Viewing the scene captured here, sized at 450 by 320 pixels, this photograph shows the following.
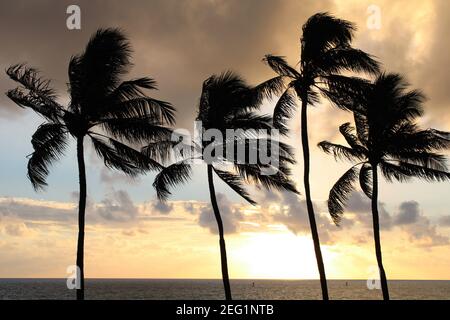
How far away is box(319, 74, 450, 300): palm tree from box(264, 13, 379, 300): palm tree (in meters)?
3.46

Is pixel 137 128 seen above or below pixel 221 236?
above

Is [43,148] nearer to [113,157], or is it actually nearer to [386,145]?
[113,157]

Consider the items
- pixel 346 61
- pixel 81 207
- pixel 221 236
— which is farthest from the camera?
pixel 221 236

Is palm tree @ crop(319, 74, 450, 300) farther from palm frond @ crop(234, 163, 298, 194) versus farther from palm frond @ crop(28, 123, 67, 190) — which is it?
palm frond @ crop(28, 123, 67, 190)

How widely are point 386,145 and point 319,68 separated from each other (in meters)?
6.27

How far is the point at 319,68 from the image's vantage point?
87.1 feet

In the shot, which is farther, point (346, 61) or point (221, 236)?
point (221, 236)

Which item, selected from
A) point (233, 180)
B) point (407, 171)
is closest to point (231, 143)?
point (233, 180)

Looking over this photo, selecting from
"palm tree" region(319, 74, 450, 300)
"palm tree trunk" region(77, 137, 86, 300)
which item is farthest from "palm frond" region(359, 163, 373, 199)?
"palm tree trunk" region(77, 137, 86, 300)

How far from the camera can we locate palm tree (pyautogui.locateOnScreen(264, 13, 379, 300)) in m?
26.0

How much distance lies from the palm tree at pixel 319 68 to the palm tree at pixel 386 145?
3455mm

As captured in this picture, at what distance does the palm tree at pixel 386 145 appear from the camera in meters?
30.1
